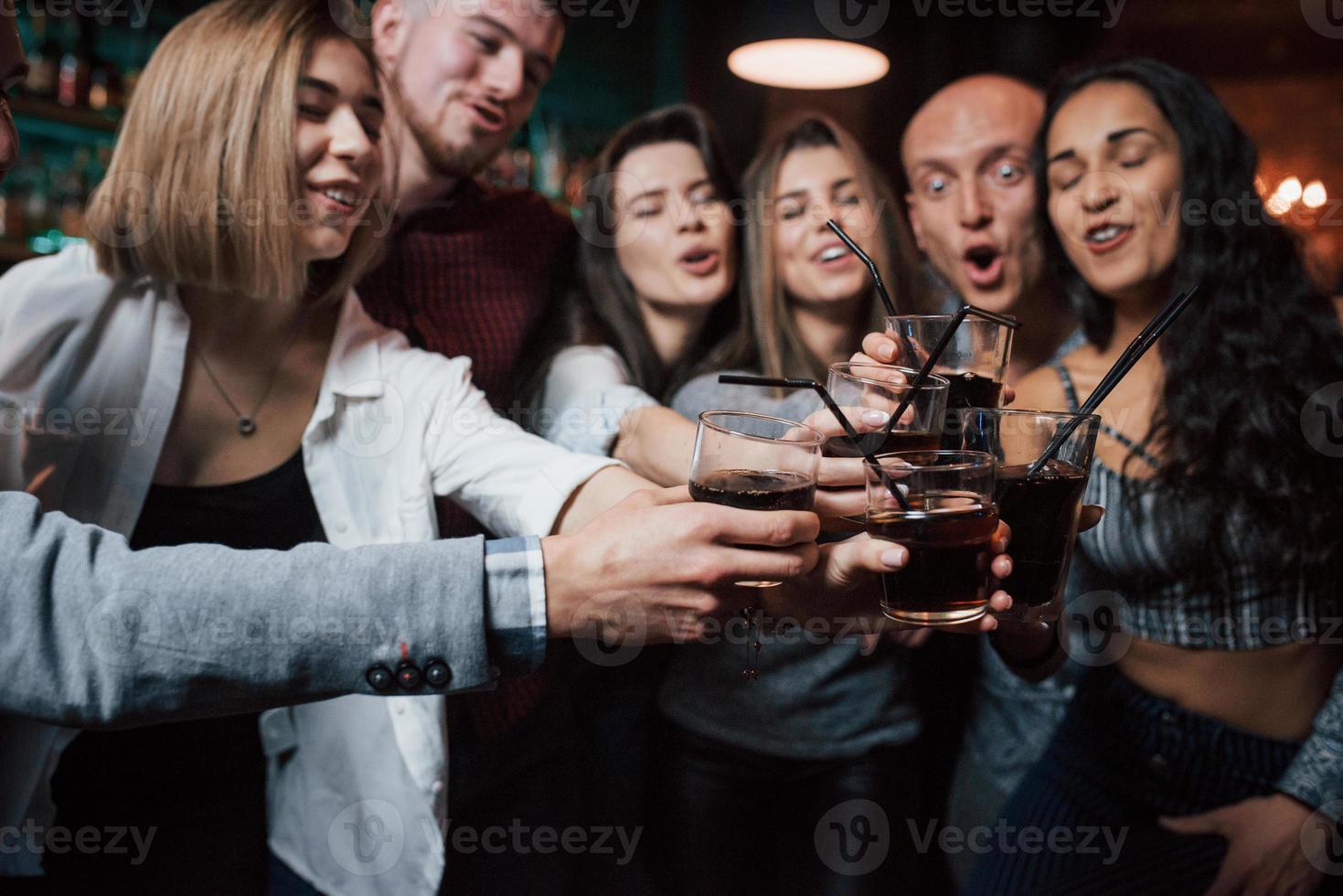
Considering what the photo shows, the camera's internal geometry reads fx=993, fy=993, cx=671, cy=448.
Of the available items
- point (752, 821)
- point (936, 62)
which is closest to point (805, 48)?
point (936, 62)

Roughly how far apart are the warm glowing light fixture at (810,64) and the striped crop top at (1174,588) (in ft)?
2.41

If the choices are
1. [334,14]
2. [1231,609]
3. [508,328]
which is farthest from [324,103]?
[1231,609]

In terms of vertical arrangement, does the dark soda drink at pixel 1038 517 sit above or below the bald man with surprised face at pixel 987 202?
below

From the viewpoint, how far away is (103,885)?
1.67 metres

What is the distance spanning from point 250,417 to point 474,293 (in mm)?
453

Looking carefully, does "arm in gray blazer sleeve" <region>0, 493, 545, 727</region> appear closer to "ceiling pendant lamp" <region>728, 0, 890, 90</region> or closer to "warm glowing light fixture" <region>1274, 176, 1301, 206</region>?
"ceiling pendant lamp" <region>728, 0, 890, 90</region>

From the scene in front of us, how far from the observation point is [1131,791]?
1841 millimetres

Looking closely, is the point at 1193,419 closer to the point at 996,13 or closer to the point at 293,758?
the point at 996,13

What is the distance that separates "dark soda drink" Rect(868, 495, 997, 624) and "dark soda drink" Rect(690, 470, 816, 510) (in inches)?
3.6

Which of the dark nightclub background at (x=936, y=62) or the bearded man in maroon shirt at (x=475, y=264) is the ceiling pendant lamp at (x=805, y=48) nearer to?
the dark nightclub background at (x=936, y=62)

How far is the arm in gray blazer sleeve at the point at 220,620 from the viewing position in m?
1.06

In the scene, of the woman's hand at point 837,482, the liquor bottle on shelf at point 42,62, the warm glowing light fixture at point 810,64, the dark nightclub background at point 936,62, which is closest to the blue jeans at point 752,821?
the woman's hand at point 837,482

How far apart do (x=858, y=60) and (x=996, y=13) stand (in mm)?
279

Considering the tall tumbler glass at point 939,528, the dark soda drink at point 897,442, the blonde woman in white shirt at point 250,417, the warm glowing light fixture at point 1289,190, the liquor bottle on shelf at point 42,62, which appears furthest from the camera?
the liquor bottle on shelf at point 42,62
